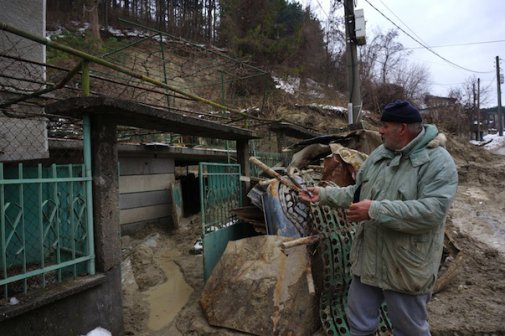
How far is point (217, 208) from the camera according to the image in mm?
4906

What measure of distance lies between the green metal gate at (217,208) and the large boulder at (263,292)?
61cm

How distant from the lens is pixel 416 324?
203 cm

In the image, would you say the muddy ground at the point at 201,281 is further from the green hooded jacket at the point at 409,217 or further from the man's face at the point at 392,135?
the man's face at the point at 392,135

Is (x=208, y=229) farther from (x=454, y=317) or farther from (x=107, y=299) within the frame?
(x=454, y=317)

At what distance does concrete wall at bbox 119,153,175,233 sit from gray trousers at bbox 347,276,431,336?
598cm

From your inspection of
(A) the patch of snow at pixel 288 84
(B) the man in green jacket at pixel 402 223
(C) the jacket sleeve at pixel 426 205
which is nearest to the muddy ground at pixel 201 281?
(B) the man in green jacket at pixel 402 223

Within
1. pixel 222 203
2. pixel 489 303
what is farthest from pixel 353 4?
pixel 489 303

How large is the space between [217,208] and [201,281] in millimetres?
1152

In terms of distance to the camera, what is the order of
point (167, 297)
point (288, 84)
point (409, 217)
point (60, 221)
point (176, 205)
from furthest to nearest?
1. point (288, 84)
2. point (176, 205)
3. point (167, 297)
4. point (60, 221)
5. point (409, 217)

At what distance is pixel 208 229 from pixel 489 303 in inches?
141

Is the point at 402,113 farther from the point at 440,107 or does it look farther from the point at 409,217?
the point at 440,107

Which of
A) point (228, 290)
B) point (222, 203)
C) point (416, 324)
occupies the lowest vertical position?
point (228, 290)

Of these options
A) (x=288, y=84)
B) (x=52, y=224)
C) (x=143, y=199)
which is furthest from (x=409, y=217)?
(x=288, y=84)

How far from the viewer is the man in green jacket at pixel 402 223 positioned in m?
1.92
